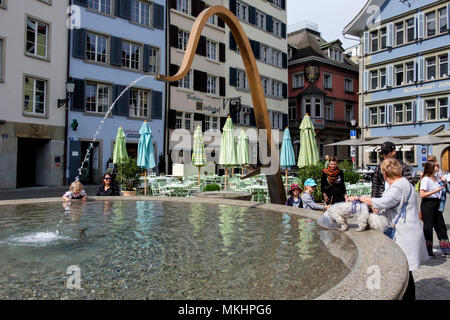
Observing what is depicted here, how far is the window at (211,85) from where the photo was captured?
98.2 ft

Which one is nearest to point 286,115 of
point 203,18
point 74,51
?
point 74,51

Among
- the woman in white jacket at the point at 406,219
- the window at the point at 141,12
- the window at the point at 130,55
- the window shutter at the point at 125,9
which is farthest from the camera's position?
the window at the point at 141,12

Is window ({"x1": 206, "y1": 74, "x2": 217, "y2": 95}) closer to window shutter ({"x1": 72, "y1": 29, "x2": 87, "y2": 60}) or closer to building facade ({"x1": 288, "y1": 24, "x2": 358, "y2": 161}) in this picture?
window shutter ({"x1": 72, "y1": 29, "x2": 87, "y2": 60})

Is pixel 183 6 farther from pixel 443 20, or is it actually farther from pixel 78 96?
pixel 443 20

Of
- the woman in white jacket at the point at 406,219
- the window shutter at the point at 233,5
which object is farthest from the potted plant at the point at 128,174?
the window shutter at the point at 233,5

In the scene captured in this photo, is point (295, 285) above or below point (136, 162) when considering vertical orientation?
below

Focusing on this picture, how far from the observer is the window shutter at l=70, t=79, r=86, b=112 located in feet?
69.5

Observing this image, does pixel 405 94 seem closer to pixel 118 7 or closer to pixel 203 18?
pixel 118 7

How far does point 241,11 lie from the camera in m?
32.9

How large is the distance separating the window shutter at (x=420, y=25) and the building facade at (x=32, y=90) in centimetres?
2521

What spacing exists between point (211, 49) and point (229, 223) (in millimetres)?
26353

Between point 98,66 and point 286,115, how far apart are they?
19.8 metres

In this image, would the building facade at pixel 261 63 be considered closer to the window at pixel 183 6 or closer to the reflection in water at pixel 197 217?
the window at pixel 183 6

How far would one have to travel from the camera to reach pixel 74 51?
838 inches
